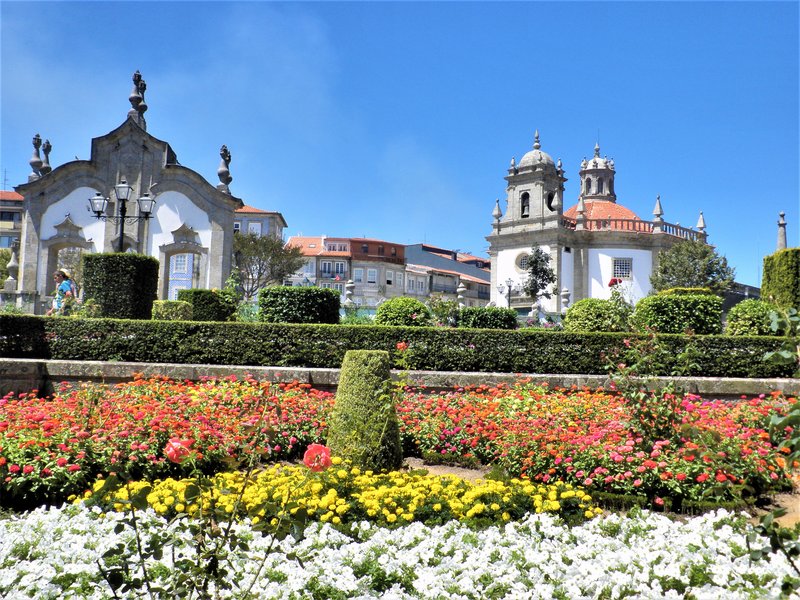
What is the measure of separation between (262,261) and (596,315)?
32.8 m

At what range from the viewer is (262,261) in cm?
4478

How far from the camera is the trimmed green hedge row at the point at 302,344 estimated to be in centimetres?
1061

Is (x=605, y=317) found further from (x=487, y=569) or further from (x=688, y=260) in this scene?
(x=688, y=260)

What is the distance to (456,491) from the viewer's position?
525 centimetres

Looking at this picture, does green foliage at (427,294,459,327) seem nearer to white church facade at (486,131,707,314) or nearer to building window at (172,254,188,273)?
building window at (172,254,188,273)

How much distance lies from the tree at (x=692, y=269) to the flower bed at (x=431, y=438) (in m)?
37.3

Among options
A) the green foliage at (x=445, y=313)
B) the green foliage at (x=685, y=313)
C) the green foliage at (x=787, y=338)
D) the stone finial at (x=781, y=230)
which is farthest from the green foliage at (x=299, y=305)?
the stone finial at (x=781, y=230)

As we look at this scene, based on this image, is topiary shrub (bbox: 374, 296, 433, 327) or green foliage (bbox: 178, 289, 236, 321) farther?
green foliage (bbox: 178, 289, 236, 321)

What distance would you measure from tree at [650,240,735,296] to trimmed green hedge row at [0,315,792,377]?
34459mm

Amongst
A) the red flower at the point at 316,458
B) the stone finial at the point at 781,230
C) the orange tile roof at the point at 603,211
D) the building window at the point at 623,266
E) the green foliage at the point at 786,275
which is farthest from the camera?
the orange tile roof at the point at 603,211

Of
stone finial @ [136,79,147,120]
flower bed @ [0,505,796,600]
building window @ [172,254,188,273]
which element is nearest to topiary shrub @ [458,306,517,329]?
flower bed @ [0,505,796,600]

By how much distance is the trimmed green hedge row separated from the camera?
418 inches

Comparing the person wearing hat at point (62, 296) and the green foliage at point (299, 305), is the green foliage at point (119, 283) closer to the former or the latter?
the person wearing hat at point (62, 296)

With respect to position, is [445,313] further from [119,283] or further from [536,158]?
[536,158]
